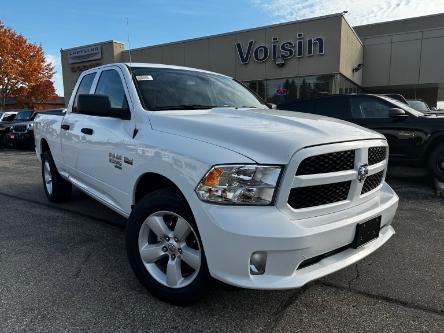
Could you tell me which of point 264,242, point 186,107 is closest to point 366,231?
point 264,242

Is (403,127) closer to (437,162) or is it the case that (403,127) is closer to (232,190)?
(437,162)

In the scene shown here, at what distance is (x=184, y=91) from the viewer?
147 inches

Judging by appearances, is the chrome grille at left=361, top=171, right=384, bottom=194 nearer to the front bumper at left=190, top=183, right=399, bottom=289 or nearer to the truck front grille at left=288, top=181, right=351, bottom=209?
the truck front grille at left=288, top=181, right=351, bottom=209

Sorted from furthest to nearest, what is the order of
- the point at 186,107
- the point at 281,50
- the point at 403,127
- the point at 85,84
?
the point at 281,50 → the point at 403,127 → the point at 85,84 → the point at 186,107

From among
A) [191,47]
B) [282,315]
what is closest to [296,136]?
[282,315]

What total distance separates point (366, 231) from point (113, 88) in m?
2.66

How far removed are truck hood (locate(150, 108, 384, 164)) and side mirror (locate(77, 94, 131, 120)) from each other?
0.36 m

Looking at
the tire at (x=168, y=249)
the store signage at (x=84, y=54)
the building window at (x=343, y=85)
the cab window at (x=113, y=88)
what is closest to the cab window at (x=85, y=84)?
the cab window at (x=113, y=88)

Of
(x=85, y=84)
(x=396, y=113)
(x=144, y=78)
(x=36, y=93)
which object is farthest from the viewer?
(x=36, y=93)

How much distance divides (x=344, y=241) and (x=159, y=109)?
5.92 ft

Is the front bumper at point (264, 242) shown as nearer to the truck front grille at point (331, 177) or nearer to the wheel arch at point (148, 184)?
the truck front grille at point (331, 177)

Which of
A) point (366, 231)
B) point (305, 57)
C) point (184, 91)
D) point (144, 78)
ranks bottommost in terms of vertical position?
point (366, 231)

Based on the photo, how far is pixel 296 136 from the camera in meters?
2.50

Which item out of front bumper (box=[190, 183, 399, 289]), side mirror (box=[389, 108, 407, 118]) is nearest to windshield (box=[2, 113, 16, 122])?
A: side mirror (box=[389, 108, 407, 118])
